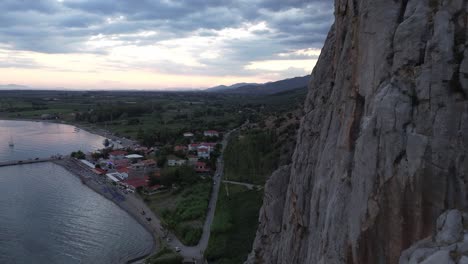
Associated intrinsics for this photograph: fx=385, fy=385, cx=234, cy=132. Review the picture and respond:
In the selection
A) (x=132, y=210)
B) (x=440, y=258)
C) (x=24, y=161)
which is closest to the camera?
(x=440, y=258)

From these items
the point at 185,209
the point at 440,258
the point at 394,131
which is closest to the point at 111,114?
the point at 185,209

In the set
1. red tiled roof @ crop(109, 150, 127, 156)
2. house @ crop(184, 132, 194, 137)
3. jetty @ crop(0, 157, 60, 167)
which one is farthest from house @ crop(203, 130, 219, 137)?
jetty @ crop(0, 157, 60, 167)

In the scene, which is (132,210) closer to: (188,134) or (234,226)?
(234,226)

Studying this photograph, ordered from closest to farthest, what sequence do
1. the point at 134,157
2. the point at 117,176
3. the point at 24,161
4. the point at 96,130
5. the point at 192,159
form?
the point at 117,176
the point at 192,159
the point at 134,157
the point at 24,161
the point at 96,130

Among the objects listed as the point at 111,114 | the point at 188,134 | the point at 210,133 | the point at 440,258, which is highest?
the point at 440,258

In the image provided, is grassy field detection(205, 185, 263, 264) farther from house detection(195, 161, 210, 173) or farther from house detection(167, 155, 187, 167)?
house detection(167, 155, 187, 167)

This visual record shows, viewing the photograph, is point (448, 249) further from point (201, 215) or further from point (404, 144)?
point (201, 215)

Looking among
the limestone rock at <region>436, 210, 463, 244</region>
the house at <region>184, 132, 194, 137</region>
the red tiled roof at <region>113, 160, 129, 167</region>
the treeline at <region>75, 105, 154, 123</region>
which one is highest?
the limestone rock at <region>436, 210, 463, 244</region>

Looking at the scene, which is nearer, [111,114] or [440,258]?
[440,258]
